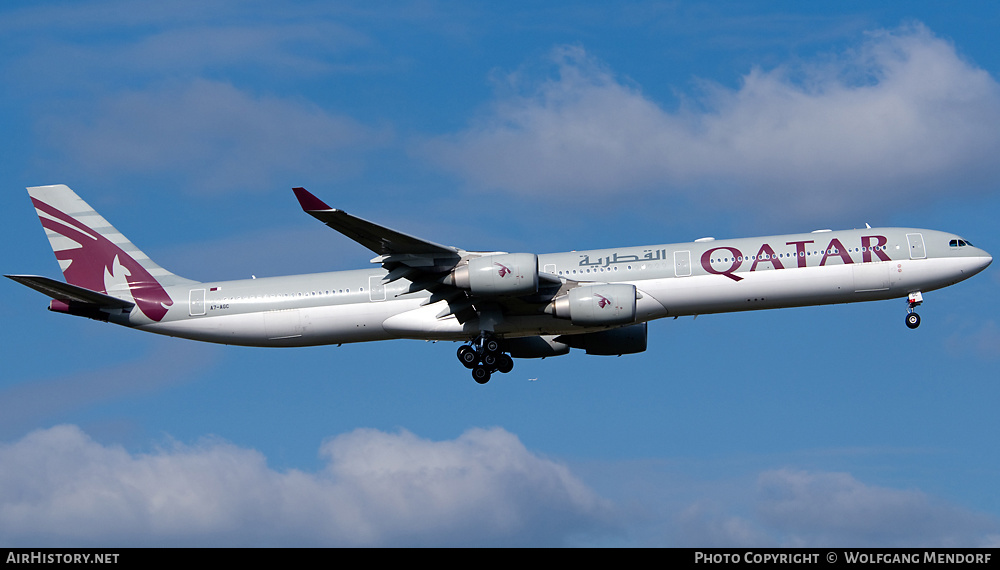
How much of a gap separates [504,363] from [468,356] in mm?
1433

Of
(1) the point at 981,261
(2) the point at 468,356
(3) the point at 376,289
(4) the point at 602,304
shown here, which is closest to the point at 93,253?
(3) the point at 376,289

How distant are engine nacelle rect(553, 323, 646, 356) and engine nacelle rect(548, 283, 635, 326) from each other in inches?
231

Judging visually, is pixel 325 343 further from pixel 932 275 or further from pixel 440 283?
pixel 932 275

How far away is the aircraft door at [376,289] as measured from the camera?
43.2 m

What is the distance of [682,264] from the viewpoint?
4134 cm

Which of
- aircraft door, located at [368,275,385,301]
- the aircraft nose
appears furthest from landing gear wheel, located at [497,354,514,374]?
the aircraft nose

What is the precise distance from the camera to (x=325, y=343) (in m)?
43.8

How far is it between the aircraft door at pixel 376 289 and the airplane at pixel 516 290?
0.18 feet

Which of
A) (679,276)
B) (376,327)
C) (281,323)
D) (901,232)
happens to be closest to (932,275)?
(901,232)

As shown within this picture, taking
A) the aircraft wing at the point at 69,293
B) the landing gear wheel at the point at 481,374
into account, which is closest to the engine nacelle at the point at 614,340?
the landing gear wheel at the point at 481,374
